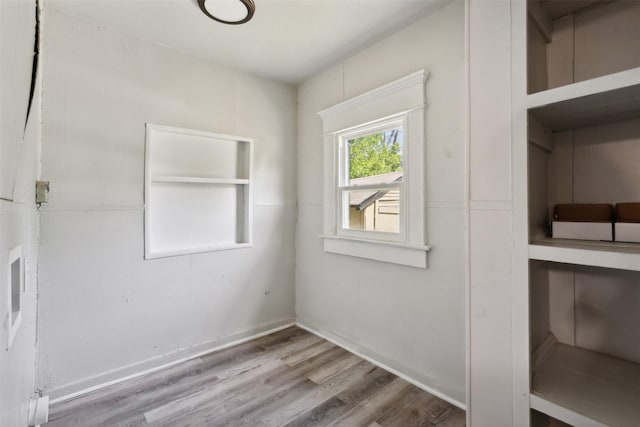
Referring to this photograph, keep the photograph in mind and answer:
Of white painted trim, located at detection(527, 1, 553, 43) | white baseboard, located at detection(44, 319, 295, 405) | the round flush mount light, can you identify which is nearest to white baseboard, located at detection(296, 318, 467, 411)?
white baseboard, located at detection(44, 319, 295, 405)

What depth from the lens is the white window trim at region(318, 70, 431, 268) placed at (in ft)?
6.30

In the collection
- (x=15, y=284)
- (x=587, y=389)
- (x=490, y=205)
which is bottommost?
(x=587, y=389)

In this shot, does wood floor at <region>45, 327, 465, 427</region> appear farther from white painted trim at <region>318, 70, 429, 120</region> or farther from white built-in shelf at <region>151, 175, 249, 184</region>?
white painted trim at <region>318, 70, 429, 120</region>

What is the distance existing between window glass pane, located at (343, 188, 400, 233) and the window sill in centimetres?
13

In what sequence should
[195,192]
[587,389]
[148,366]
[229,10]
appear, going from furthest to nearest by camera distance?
1. [195,192]
2. [148,366]
3. [229,10]
4. [587,389]

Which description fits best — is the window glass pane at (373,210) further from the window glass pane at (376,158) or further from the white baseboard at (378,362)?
the white baseboard at (378,362)

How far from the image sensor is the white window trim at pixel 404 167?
75.6 inches

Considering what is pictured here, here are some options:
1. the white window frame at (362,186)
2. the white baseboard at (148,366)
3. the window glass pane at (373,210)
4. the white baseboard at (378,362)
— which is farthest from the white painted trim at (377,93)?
the white baseboard at (148,366)

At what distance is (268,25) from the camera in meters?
1.96

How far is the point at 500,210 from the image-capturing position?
1.04 m

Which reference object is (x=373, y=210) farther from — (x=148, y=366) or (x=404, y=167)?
(x=148, y=366)

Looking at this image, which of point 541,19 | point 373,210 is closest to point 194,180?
point 373,210

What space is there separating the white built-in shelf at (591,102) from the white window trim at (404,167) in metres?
0.87

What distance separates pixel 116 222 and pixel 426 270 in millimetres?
2153
